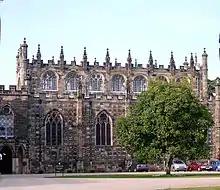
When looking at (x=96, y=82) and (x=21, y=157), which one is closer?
(x=21, y=157)

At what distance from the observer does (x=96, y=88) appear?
284 ft

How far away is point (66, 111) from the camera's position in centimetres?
7962

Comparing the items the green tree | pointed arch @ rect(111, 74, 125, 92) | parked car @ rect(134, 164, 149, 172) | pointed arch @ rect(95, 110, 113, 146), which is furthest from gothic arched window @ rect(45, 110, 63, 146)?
the green tree

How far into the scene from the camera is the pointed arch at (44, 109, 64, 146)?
78.4 metres

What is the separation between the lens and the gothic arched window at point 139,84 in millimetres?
88056

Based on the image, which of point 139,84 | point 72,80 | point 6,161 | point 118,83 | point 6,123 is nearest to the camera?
point 6,123

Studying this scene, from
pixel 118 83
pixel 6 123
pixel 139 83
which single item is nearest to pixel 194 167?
pixel 139 83

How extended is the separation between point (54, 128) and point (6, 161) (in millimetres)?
7383

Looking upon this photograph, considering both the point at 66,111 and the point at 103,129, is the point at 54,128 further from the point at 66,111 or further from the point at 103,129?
the point at 103,129

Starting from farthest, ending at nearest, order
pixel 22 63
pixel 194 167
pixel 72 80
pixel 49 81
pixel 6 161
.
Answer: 1. pixel 72 80
2. pixel 49 81
3. pixel 22 63
4. pixel 194 167
5. pixel 6 161

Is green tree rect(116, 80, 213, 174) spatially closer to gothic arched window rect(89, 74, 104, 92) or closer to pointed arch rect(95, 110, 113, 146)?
pointed arch rect(95, 110, 113, 146)

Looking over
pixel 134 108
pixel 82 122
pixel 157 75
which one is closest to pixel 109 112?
pixel 82 122

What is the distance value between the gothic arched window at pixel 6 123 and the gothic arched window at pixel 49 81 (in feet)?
30.2

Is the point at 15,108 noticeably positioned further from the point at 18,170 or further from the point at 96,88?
the point at 96,88
